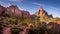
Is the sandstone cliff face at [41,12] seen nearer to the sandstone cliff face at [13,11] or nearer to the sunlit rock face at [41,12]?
the sunlit rock face at [41,12]

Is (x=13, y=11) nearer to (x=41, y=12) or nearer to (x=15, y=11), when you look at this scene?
(x=15, y=11)

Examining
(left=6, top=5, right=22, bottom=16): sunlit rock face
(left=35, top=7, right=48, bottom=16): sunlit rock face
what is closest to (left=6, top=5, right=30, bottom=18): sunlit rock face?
(left=6, top=5, right=22, bottom=16): sunlit rock face

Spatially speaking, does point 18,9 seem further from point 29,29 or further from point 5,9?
point 29,29

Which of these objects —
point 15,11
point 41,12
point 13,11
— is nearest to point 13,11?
point 13,11

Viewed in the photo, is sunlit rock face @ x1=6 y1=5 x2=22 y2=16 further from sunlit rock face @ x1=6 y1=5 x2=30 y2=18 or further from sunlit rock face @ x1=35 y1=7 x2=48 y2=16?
sunlit rock face @ x1=35 y1=7 x2=48 y2=16

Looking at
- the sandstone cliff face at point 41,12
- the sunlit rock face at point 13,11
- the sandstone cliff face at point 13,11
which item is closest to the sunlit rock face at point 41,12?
the sandstone cliff face at point 41,12

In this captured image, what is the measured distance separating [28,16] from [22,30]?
11.9 m

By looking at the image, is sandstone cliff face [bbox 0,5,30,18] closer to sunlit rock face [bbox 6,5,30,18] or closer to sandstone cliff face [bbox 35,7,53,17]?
sunlit rock face [bbox 6,5,30,18]

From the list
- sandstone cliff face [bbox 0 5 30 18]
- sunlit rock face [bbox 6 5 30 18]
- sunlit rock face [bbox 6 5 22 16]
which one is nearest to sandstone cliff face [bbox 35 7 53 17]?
sunlit rock face [bbox 6 5 30 18]

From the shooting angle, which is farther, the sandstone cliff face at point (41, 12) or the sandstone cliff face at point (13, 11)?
the sandstone cliff face at point (41, 12)

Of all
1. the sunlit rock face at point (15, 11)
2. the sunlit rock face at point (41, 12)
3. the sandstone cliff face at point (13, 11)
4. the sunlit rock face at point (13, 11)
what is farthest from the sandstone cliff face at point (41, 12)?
the sunlit rock face at point (13, 11)

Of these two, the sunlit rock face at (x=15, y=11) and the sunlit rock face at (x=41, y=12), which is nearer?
the sunlit rock face at (x=15, y=11)

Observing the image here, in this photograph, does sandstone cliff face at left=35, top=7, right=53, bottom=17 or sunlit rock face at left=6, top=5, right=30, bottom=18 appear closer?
sunlit rock face at left=6, top=5, right=30, bottom=18

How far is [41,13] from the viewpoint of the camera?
38.2 m
